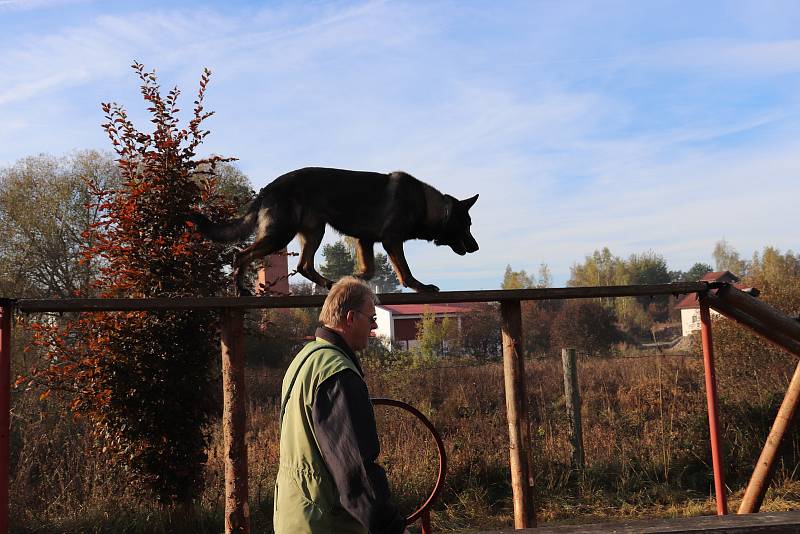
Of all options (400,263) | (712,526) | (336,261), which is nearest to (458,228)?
(400,263)

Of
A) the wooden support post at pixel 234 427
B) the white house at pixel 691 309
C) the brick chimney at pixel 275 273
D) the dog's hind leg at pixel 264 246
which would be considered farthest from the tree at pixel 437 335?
the wooden support post at pixel 234 427

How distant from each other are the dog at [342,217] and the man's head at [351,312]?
9.65 ft

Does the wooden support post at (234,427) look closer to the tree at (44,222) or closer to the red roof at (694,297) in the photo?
the red roof at (694,297)

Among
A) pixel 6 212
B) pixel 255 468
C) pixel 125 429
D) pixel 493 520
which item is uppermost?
pixel 6 212

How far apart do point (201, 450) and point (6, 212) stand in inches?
893

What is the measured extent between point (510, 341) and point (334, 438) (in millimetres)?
3319

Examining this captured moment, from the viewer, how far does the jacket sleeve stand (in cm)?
206

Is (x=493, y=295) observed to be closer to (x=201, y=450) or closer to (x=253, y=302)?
(x=253, y=302)

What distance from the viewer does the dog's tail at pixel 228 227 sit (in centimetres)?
544

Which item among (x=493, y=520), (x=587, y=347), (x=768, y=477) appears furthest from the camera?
(x=587, y=347)

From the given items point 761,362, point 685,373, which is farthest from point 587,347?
point 761,362

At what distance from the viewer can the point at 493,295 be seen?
16.2 ft

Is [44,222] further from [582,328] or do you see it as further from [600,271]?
[600,271]

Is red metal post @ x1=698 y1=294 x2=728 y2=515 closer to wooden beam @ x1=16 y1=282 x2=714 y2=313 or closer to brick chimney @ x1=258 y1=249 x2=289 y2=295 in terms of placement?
wooden beam @ x1=16 y1=282 x2=714 y2=313
